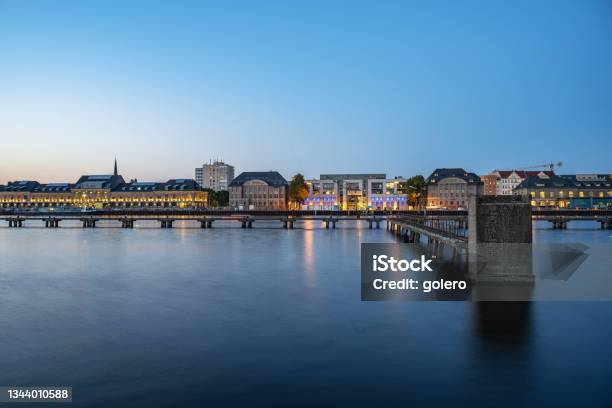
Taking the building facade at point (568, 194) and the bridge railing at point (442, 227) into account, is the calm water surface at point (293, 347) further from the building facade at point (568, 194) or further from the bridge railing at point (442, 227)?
the building facade at point (568, 194)

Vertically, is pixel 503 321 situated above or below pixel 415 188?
below

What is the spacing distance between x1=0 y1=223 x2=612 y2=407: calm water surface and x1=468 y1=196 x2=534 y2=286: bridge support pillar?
1.78 meters

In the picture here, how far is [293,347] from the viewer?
19719 millimetres

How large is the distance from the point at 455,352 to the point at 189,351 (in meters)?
9.70

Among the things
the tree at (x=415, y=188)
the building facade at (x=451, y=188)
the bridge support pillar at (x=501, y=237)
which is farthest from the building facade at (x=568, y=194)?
the bridge support pillar at (x=501, y=237)

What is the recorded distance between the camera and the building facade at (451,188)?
181125 mm

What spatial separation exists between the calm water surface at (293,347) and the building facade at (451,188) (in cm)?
15531

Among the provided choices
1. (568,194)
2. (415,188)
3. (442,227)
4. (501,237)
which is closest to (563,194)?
(568,194)

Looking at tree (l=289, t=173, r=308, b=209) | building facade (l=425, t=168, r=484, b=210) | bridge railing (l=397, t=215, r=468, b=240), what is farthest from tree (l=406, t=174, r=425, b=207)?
bridge railing (l=397, t=215, r=468, b=240)

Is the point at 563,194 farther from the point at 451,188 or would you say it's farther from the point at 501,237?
the point at 501,237

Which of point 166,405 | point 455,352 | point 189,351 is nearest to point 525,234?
point 455,352

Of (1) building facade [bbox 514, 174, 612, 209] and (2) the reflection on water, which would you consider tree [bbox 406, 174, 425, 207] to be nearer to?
(1) building facade [bbox 514, 174, 612, 209]

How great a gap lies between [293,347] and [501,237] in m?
12.1

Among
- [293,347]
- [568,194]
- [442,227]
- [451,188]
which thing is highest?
[451,188]
